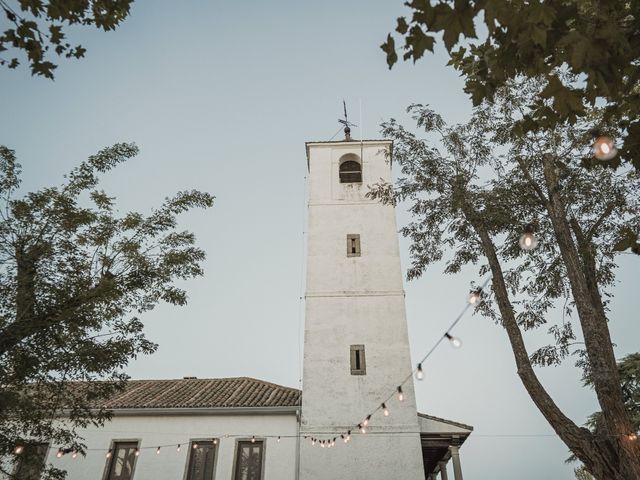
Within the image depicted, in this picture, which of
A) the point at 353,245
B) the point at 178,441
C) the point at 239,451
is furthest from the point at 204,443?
the point at 353,245

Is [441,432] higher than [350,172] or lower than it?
lower

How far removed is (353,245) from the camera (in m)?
16.9

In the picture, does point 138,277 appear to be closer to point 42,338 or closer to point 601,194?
point 42,338

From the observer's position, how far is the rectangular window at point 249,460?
1313 centimetres

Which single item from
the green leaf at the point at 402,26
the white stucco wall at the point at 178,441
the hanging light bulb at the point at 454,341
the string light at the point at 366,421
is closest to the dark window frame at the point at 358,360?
the string light at the point at 366,421

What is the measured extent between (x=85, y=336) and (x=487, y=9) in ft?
31.5

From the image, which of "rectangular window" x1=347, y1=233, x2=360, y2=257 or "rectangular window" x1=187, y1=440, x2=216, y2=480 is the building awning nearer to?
"rectangular window" x1=347, y1=233, x2=360, y2=257

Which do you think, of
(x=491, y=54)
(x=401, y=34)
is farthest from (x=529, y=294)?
(x=401, y=34)

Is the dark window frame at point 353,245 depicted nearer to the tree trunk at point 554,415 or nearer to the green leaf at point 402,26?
the tree trunk at point 554,415

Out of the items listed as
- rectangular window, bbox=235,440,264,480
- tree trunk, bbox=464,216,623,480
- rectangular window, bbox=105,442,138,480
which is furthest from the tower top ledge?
rectangular window, bbox=105,442,138,480

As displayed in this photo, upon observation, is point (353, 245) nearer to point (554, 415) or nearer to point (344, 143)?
point (344, 143)

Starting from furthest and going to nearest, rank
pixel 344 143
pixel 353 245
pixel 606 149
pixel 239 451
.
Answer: pixel 344 143 → pixel 353 245 → pixel 239 451 → pixel 606 149

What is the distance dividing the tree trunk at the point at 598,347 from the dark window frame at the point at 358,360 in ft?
25.1

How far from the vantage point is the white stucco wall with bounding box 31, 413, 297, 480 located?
13171 mm
